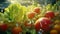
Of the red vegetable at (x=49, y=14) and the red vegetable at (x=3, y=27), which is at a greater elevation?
the red vegetable at (x=49, y=14)

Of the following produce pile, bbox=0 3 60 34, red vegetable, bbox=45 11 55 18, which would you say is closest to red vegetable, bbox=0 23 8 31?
produce pile, bbox=0 3 60 34

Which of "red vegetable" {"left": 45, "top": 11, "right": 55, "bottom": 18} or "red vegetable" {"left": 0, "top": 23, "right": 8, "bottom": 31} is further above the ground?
"red vegetable" {"left": 45, "top": 11, "right": 55, "bottom": 18}

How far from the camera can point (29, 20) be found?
68 cm

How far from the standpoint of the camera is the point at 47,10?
734 mm

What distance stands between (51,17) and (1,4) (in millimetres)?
264

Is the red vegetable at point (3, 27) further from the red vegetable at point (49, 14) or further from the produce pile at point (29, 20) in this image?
the red vegetable at point (49, 14)

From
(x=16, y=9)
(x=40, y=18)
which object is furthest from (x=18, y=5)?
(x=40, y=18)

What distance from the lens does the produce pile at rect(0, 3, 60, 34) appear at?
630 millimetres

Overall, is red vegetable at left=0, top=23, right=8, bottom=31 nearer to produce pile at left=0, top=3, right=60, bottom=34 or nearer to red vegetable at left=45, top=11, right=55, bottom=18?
produce pile at left=0, top=3, right=60, bottom=34

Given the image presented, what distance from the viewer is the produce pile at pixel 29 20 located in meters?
0.63

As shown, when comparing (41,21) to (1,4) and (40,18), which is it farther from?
(1,4)

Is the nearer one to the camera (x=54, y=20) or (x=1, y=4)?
(x=54, y=20)

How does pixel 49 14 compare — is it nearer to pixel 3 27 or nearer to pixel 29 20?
pixel 29 20

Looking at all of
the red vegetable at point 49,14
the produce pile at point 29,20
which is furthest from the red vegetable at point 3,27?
the red vegetable at point 49,14
